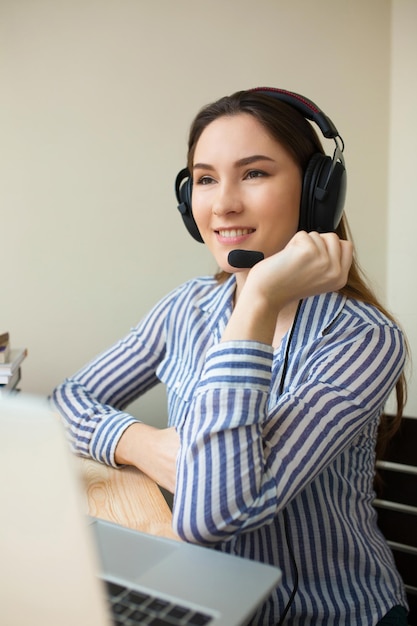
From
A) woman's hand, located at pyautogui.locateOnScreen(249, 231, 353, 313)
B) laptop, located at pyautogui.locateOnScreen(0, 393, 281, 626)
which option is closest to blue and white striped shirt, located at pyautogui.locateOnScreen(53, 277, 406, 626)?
woman's hand, located at pyautogui.locateOnScreen(249, 231, 353, 313)

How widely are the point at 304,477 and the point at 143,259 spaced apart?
103 centimetres

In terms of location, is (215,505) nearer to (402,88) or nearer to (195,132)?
(195,132)

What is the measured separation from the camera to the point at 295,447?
35.0 inches

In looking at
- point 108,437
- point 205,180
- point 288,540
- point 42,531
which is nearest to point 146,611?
point 42,531

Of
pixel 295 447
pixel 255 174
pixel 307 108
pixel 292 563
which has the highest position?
pixel 307 108

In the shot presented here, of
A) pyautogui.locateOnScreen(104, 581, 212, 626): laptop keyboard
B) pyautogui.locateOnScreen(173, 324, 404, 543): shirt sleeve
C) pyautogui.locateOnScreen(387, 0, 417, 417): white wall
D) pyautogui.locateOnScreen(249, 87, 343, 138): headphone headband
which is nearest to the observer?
pyautogui.locateOnScreen(104, 581, 212, 626): laptop keyboard

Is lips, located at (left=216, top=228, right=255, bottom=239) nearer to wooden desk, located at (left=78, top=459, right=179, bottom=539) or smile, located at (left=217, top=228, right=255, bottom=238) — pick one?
smile, located at (left=217, top=228, right=255, bottom=238)

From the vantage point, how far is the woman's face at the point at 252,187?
112 centimetres

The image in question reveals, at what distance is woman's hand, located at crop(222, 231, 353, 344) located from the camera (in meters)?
0.92

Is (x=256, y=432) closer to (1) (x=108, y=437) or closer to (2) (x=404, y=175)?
(1) (x=108, y=437)

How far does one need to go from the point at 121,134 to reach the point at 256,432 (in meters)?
1.15

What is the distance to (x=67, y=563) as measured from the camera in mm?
396

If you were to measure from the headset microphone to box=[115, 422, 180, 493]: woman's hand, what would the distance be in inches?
12.1

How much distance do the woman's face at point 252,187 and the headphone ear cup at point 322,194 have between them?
0.03 metres
